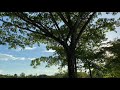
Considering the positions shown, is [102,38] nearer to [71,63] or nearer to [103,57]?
[103,57]

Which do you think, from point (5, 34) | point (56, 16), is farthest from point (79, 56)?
point (5, 34)

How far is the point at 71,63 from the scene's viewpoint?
18719 millimetres

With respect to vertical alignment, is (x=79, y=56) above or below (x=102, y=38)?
below

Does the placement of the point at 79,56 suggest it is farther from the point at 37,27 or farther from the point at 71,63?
the point at 37,27

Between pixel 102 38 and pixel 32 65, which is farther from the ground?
pixel 102 38
